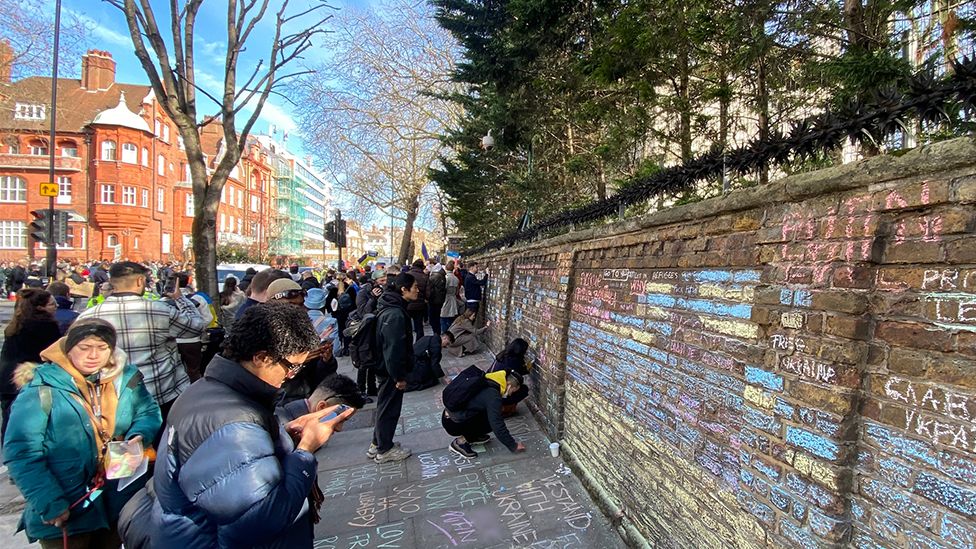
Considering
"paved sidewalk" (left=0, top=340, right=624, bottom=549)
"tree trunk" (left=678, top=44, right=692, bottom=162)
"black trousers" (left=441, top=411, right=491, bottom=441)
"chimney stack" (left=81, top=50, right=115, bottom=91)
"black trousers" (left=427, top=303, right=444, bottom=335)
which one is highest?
"chimney stack" (left=81, top=50, right=115, bottom=91)

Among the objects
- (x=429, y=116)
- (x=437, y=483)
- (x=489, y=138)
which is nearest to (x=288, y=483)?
(x=437, y=483)

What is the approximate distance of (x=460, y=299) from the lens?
41.0 ft

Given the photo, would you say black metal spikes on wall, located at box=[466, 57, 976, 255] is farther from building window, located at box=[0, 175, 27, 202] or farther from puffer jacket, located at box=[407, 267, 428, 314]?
building window, located at box=[0, 175, 27, 202]

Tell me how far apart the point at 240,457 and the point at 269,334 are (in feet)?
1.58

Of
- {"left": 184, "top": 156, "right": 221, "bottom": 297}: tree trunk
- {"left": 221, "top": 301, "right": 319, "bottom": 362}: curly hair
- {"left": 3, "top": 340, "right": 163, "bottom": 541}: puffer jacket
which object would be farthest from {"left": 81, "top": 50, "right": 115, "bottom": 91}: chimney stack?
{"left": 221, "top": 301, "right": 319, "bottom": 362}: curly hair

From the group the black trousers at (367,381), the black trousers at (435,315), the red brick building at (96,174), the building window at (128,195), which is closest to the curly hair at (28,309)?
the black trousers at (367,381)

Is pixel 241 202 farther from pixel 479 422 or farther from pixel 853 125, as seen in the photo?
pixel 853 125

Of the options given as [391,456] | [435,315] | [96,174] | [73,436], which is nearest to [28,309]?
[73,436]

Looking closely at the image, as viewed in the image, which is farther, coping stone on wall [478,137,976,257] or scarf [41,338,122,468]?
scarf [41,338,122,468]

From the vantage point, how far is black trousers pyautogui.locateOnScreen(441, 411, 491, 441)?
208 inches

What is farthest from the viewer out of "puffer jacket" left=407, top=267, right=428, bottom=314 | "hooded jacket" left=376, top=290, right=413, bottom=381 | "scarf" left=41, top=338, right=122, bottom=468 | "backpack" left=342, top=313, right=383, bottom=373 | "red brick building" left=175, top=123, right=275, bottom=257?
"red brick building" left=175, top=123, right=275, bottom=257

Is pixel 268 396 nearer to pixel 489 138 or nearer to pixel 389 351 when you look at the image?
pixel 389 351

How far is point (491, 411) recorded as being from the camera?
514 centimetres

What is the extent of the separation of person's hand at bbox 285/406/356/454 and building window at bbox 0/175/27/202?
49.7 meters
